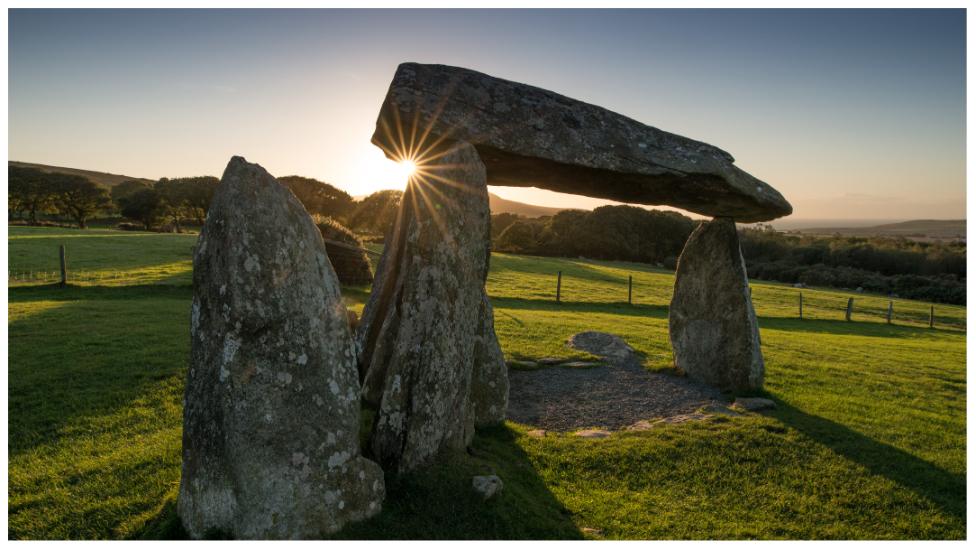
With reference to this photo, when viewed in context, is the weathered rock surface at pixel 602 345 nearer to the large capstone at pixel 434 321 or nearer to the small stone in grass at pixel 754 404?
the small stone in grass at pixel 754 404

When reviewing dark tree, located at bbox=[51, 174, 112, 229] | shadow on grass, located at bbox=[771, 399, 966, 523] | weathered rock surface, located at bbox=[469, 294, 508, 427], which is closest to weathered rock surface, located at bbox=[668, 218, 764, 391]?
shadow on grass, located at bbox=[771, 399, 966, 523]

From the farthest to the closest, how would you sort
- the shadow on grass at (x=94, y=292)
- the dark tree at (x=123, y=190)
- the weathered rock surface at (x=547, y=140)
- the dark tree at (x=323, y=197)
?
the dark tree at (x=123, y=190)
the dark tree at (x=323, y=197)
the shadow on grass at (x=94, y=292)
the weathered rock surface at (x=547, y=140)

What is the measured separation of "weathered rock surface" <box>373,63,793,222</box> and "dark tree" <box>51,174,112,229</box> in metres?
70.1

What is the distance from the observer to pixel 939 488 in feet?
24.8

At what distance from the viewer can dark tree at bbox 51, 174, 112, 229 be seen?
203 ft

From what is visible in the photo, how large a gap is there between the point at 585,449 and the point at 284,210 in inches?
221

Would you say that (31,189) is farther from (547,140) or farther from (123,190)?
(547,140)

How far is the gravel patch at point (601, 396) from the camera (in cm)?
997

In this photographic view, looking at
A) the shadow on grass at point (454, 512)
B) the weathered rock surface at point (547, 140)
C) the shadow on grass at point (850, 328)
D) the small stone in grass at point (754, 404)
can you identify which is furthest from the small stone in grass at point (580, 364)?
the shadow on grass at point (850, 328)

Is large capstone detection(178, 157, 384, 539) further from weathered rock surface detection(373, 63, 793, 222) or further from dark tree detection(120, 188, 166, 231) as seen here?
dark tree detection(120, 188, 166, 231)

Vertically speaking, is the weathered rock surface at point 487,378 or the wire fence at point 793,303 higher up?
the weathered rock surface at point 487,378

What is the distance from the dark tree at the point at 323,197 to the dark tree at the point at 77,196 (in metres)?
23.0

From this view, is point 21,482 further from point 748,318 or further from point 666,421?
point 748,318
